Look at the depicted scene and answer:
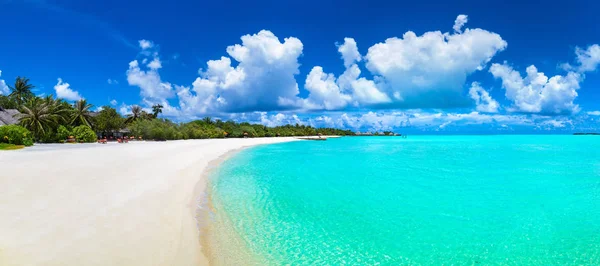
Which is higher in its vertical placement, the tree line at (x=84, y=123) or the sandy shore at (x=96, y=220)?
the tree line at (x=84, y=123)

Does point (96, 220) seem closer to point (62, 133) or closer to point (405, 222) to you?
point (405, 222)

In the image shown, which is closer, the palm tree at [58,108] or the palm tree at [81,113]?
the palm tree at [58,108]

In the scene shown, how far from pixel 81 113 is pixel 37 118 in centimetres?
1003

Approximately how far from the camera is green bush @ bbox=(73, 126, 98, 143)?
39.7 metres

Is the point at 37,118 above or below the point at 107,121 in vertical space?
below

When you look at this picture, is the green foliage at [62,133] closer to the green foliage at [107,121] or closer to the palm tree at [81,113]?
the palm tree at [81,113]

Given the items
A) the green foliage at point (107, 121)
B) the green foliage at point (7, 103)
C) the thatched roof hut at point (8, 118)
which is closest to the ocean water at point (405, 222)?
the thatched roof hut at point (8, 118)

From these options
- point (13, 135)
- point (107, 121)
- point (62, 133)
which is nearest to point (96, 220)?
point (13, 135)

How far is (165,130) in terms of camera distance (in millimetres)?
53625

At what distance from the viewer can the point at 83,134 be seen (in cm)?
4006

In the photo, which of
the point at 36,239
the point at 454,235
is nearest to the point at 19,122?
the point at 36,239

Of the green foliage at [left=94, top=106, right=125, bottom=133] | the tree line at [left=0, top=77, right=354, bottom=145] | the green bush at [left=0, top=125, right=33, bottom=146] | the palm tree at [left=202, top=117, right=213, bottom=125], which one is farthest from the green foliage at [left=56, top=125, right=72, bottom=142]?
the palm tree at [left=202, top=117, right=213, bottom=125]

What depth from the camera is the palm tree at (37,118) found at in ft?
114

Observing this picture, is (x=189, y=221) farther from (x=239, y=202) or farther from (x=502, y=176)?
(x=502, y=176)
